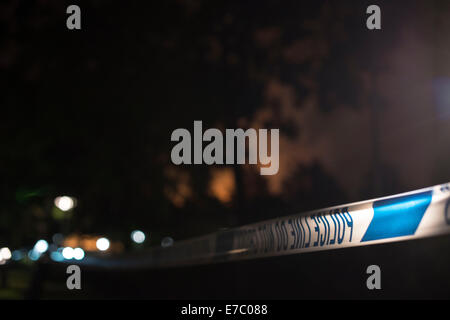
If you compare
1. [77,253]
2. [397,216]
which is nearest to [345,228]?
[397,216]

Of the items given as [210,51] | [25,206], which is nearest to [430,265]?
[210,51]

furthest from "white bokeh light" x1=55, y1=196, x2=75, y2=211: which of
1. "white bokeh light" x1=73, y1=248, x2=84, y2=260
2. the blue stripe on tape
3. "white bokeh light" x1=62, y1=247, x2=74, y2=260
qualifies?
the blue stripe on tape

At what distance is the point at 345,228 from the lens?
299 inches

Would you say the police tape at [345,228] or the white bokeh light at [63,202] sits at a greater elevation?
the white bokeh light at [63,202]

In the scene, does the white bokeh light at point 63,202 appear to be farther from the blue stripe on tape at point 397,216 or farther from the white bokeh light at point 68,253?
the blue stripe on tape at point 397,216

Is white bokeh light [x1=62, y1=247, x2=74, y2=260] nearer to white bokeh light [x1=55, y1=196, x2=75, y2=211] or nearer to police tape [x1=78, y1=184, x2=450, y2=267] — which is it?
white bokeh light [x1=55, y1=196, x2=75, y2=211]

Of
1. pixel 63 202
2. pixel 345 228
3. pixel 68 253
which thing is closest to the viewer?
pixel 345 228

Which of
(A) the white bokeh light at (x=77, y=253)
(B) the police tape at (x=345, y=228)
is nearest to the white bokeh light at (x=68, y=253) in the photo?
(A) the white bokeh light at (x=77, y=253)

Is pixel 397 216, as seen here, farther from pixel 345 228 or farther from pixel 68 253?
pixel 68 253

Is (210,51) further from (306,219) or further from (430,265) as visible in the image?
(306,219)

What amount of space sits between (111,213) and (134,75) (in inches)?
401

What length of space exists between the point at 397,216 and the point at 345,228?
1045 millimetres

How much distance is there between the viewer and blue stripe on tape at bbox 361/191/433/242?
20.6 ft

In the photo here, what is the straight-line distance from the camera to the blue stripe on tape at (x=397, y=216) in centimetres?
629
